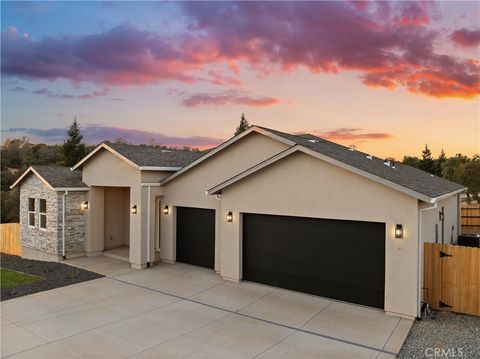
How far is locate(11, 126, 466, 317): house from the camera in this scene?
8273 millimetres

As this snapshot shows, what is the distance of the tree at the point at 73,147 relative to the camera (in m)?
39.6

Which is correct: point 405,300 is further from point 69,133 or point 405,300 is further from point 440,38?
point 69,133

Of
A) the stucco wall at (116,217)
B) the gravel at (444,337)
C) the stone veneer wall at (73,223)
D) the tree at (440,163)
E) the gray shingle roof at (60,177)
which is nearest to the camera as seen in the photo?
the gravel at (444,337)

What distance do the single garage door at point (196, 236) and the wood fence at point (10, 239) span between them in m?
10.3

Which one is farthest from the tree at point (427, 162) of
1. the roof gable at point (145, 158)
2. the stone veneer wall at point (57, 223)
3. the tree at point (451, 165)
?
the stone veneer wall at point (57, 223)

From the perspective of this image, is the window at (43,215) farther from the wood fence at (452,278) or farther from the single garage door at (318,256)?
the wood fence at (452,278)

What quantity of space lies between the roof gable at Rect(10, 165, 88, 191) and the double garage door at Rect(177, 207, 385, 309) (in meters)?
8.71

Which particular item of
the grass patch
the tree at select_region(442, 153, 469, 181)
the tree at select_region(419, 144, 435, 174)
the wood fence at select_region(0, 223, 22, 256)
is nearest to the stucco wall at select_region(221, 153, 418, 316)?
the grass patch

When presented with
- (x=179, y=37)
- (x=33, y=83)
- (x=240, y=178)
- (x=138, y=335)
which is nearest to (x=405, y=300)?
(x=240, y=178)

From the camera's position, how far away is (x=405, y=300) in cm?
803

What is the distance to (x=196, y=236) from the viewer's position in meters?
13.0

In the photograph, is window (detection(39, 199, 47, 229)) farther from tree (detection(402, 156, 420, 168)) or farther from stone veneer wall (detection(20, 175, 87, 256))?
tree (detection(402, 156, 420, 168))

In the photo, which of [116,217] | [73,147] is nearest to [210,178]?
[116,217]

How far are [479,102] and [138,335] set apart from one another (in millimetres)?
19120
